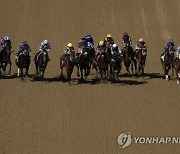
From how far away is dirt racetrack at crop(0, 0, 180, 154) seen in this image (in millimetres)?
19203

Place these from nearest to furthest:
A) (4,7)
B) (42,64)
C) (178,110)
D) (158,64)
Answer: (178,110) < (42,64) < (158,64) < (4,7)

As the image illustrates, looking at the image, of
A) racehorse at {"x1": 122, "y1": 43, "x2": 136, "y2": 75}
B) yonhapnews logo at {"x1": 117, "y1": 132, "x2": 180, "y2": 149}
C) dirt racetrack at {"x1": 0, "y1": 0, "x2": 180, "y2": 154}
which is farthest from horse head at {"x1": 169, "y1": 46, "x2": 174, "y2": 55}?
yonhapnews logo at {"x1": 117, "y1": 132, "x2": 180, "y2": 149}

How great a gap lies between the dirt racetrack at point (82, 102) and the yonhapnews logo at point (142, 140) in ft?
0.74

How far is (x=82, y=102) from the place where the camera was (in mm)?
22922

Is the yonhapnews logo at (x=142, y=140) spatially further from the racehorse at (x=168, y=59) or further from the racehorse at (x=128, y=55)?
the racehorse at (x=128, y=55)

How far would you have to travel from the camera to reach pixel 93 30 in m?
35.4

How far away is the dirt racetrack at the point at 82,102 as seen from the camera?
63.0ft

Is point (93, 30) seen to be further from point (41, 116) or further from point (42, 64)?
point (41, 116)

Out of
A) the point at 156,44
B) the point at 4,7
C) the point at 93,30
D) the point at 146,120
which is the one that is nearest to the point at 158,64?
the point at 156,44

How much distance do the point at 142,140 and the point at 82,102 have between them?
4.08 meters

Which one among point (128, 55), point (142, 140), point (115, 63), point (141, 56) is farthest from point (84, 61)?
point (142, 140)

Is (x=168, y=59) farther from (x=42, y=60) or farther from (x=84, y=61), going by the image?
(x=42, y=60)

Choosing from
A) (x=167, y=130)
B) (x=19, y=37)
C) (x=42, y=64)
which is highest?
(x=19, y=37)

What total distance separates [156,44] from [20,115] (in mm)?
14000
